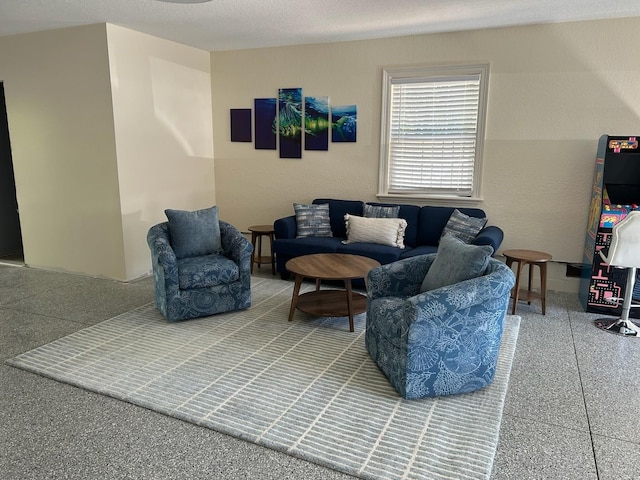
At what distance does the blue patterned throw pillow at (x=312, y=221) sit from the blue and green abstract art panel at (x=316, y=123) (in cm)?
81

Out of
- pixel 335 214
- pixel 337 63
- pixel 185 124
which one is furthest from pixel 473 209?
pixel 185 124

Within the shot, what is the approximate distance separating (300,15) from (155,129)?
2.12 metres

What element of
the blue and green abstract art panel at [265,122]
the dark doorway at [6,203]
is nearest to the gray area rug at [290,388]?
the blue and green abstract art panel at [265,122]

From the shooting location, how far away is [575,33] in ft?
14.3

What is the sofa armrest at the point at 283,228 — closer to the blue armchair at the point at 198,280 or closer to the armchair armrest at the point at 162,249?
the blue armchair at the point at 198,280

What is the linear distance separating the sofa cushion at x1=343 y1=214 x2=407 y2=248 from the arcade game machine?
5.82ft

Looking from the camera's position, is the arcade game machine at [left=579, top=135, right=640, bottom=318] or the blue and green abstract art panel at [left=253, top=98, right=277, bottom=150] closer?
the arcade game machine at [left=579, top=135, right=640, bottom=318]

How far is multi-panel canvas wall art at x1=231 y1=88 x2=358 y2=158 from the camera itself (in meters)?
5.43

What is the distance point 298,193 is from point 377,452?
13.0 ft

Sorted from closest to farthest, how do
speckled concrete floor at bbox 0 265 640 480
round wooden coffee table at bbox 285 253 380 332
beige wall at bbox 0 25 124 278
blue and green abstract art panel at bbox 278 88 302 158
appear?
speckled concrete floor at bbox 0 265 640 480 → round wooden coffee table at bbox 285 253 380 332 → beige wall at bbox 0 25 124 278 → blue and green abstract art panel at bbox 278 88 302 158

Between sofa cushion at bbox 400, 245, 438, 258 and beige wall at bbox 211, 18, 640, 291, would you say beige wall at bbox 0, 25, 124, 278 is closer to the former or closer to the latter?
beige wall at bbox 211, 18, 640, 291

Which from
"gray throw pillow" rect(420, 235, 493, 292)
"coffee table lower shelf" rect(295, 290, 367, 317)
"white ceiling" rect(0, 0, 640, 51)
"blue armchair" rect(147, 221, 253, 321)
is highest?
"white ceiling" rect(0, 0, 640, 51)

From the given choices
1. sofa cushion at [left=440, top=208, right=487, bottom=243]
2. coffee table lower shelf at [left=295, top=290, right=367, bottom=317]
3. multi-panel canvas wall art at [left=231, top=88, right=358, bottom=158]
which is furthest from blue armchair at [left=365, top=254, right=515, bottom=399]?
multi-panel canvas wall art at [left=231, top=88, right=358, bottom=158]

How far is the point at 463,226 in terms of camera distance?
4.64 metres
